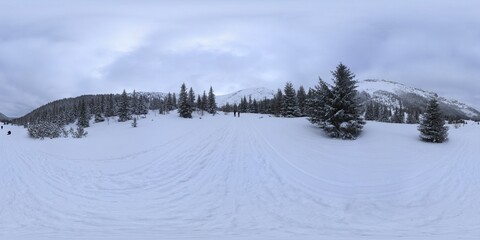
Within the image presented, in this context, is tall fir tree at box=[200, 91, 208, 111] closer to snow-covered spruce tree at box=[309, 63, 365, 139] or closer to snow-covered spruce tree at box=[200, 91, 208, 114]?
snow-covered spruce tree at box=[200, 91, 208, 114]

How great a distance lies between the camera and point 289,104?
56.0 metres

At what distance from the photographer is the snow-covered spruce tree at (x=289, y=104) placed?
182 feet

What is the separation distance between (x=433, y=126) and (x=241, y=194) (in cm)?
1979

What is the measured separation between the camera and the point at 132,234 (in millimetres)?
7859

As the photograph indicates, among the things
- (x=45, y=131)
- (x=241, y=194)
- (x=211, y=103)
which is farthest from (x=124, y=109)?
(x=241, y=194)

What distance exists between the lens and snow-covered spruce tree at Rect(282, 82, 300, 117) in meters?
55.5

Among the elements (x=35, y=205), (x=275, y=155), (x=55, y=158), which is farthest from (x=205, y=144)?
(x=35, y=205)

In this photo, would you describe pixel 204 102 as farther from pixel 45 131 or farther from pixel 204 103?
pixel 45 131

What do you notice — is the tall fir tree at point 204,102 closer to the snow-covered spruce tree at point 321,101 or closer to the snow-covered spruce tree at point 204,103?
the snow-covered spruce tree at point 204,103

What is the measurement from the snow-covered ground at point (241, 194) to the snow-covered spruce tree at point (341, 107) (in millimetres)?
5520

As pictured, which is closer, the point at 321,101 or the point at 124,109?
the point at 321,101

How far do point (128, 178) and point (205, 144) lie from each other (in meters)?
8.39

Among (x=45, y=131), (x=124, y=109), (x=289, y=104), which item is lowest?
(x=45, y=131)

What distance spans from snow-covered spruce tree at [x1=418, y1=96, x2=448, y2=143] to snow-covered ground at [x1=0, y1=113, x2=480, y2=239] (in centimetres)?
441
